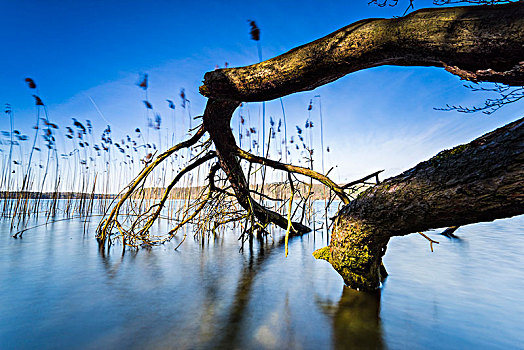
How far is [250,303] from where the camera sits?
2.14m

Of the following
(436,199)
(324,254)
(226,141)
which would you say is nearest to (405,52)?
(436,199)

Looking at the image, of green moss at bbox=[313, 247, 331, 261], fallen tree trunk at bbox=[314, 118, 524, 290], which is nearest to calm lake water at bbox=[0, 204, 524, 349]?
green moss at bbox=[313, 247, 331, 261]

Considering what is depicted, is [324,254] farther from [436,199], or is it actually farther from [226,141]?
[226,141]

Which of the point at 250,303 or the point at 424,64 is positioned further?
the point at 250,303

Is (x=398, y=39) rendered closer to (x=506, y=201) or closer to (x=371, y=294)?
(x=506, y=201)

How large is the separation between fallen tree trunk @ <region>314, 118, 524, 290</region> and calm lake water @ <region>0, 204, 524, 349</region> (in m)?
0.46

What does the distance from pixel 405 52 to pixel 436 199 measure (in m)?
0.97

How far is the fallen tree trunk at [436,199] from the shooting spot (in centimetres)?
140

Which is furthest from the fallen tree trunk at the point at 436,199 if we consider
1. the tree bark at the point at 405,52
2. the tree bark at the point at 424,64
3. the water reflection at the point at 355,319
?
the tree bark at the point at 405,52

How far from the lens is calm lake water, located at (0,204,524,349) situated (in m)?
1.58

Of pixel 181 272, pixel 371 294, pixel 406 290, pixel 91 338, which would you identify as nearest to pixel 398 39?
pixel 371 294

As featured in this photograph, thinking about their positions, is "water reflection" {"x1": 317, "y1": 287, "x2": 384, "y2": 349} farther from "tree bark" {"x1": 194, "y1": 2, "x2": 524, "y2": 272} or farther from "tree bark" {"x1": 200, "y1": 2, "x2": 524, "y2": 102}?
"tree bark" {"x1": 200, "y1": 2, "x2": 524, "y2": 102}

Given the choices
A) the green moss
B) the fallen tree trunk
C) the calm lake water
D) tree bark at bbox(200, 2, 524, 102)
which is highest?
tree bark at bbox(200, 2, 524, 102)

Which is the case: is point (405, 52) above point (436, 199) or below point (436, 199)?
above
